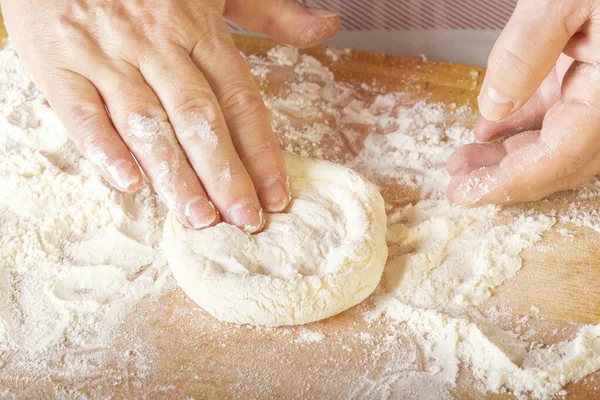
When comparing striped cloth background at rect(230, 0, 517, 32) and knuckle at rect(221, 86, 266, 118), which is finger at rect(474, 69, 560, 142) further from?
knuckle at rect(221, 86, 266, 118)

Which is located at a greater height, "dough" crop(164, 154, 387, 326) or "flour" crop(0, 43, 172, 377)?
"dough" crop(164, 154, 387, 326)

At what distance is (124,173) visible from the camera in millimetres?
1193

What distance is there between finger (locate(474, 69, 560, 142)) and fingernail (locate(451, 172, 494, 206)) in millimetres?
217

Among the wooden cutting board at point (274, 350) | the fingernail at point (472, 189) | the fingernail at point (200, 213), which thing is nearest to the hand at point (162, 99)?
the fingernail at point (200, 213)

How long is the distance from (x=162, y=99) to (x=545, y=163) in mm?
856

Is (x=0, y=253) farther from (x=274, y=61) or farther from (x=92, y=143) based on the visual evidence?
(x=274, y=61)

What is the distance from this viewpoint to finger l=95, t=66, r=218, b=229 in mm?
1188

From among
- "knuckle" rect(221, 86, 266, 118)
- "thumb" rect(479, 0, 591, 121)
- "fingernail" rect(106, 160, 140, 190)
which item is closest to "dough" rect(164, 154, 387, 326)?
"fingernail" rect(106, 160, 140, 190)

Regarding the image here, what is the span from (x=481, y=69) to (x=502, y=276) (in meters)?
0.73

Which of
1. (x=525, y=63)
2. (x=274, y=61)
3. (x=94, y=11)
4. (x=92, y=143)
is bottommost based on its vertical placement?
(x=274, y=61)

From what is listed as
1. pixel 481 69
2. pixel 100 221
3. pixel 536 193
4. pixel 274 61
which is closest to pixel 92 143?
pixel 100 221

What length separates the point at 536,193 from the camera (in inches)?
54.9

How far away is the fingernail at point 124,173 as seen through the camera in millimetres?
1194

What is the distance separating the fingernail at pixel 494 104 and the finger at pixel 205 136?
500 mm
